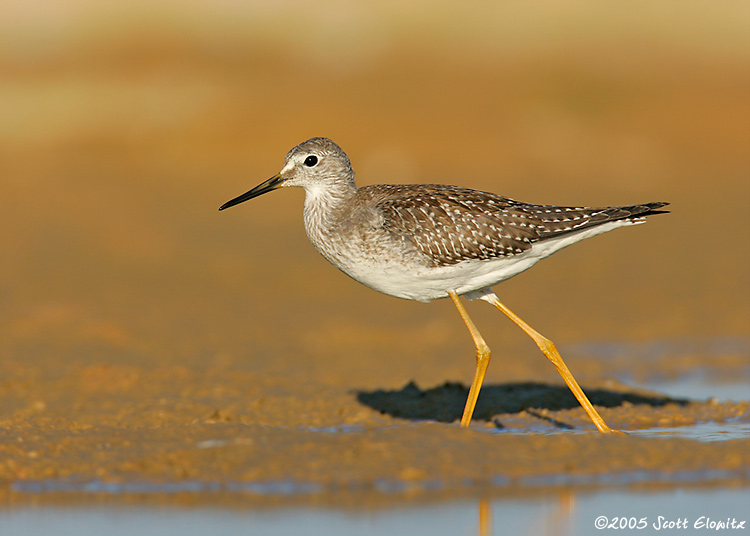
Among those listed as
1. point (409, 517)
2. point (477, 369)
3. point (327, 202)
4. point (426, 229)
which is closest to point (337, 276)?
point (327, 202)

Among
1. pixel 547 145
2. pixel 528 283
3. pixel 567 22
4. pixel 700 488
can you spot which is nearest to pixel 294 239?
Result: pixel 528 283

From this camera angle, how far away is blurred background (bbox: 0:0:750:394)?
1753 centimetres

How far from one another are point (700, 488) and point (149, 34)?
108 feet

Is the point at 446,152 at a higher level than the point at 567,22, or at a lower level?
lower

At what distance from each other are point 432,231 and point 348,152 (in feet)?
57.7

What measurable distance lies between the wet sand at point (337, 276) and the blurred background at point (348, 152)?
3.8 inches

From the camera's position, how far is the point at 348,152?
28266mm

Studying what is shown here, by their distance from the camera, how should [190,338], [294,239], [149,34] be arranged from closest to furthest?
[190,338], [294,239], [149,34]

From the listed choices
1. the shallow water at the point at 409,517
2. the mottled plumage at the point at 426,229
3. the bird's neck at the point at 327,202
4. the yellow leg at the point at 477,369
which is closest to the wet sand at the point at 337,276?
the shallow water at the point at 409,517

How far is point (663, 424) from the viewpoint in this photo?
11625 mm

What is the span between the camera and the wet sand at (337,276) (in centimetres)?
940

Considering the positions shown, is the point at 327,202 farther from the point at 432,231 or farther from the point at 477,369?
the point at 477,369

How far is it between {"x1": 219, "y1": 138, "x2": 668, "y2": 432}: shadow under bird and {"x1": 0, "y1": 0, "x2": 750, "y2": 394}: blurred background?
12.4 ft

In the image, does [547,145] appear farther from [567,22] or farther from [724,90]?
[567,22]
